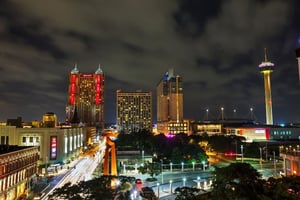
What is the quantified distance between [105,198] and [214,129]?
132m

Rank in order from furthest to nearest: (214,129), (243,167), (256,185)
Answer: (214,129) → (243,167) → (256,185)

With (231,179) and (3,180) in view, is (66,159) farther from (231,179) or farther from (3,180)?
(231,179)

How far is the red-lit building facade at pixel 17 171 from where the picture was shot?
116 ft

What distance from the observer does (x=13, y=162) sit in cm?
3875

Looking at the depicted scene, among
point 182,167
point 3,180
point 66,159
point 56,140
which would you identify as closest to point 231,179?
point 3,180

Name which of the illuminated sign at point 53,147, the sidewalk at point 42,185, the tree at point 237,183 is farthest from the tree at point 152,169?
the tree at point 237,183

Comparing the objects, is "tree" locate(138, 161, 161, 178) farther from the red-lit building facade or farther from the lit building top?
the lit building top

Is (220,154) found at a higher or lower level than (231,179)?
lower

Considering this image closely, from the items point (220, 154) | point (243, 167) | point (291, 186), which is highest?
point (243, 167)

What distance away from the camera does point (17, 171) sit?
40250mm

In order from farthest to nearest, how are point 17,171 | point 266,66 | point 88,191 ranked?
point 266,66
point 17,171
point 88,191

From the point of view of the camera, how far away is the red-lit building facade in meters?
35.5

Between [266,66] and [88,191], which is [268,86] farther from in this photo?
[88,191]

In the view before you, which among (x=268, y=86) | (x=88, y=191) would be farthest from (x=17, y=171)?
(x=268, y=86)
